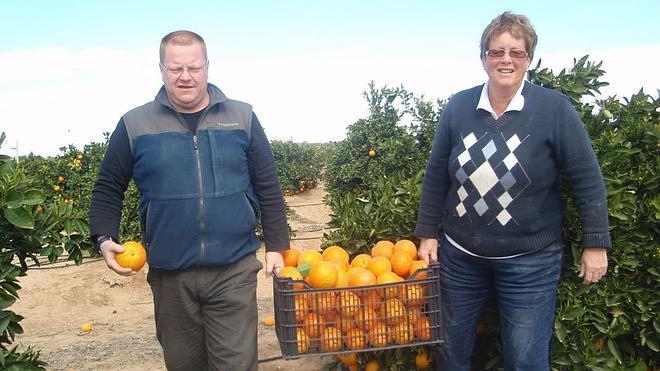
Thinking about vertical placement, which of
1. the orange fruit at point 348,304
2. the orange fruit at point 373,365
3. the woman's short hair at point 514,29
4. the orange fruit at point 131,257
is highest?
the woman's short hair at point 514,29

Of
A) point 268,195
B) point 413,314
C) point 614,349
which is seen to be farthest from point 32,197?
point 614,349

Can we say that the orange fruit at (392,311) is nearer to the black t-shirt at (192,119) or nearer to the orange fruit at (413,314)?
the orange fruit at (413,314)

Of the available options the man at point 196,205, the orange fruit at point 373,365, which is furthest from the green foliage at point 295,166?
the man at point 196,205

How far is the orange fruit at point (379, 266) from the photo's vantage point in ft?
8.83

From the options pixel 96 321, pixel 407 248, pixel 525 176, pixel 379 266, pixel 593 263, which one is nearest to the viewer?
pixel 525 176

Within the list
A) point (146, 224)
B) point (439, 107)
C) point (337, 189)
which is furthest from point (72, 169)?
point (146, 224)

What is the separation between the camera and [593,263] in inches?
103

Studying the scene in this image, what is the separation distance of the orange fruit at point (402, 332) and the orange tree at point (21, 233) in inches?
61.1

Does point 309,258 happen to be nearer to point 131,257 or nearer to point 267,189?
point 267,189

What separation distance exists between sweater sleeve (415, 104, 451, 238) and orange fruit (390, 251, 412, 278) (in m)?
0.19

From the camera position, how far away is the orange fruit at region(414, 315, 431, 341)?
2541 millimetres

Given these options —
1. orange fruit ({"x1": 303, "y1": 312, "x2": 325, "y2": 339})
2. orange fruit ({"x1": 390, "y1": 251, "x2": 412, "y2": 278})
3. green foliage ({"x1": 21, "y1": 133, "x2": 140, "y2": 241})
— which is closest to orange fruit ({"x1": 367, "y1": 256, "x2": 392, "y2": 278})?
orange fruit ({"x1": 390, "y1": 251, "x2": 412, "y2": 278})

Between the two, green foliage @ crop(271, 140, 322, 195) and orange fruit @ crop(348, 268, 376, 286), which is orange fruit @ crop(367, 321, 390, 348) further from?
green foliage @ crop(271, 140, 322, 195)

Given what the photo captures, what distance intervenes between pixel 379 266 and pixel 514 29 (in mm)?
1253
